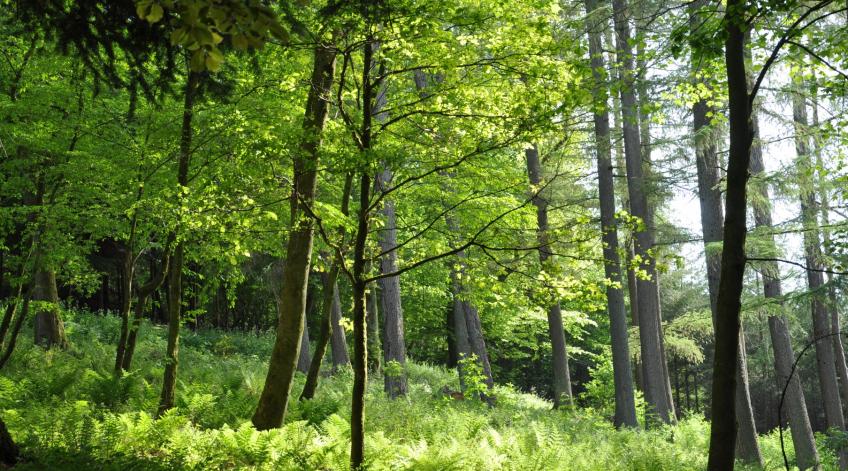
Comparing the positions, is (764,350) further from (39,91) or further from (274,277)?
(39,91)

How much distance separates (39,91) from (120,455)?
538 cm

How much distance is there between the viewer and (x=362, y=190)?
Result: 5695 mm

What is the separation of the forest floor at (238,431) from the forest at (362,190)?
0.04 metres

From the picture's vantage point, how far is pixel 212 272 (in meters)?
16.7

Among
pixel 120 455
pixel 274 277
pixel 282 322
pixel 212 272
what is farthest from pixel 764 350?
pixel 120 455

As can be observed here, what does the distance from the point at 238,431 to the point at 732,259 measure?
485 cm

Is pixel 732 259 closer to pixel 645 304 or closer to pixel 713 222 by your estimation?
pixel 713 222

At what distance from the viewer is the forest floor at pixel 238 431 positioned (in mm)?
6164

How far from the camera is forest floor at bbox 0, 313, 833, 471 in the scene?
6.16 m

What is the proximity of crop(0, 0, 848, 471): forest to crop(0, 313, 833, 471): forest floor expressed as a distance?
0.04 meters

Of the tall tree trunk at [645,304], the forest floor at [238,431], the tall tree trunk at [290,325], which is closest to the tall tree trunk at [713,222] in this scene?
the forest floor at [238,431]

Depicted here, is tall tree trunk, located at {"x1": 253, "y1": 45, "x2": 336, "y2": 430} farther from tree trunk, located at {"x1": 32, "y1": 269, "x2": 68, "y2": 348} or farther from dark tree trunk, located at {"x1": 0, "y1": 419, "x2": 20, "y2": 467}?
tree trunk, located at {"x1": 32, "y1": 269, "x2": 68, "y2": 348}

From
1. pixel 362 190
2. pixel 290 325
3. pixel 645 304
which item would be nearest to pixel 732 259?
pixel 362 190

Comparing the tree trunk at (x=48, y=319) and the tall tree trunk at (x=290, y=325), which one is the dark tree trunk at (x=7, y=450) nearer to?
the tall tree trunk at (x=290, y=325)
